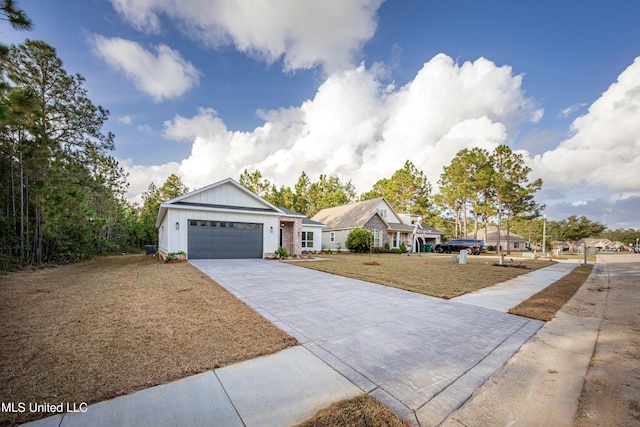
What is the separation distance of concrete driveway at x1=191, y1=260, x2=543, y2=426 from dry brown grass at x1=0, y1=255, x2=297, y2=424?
67 centimetres

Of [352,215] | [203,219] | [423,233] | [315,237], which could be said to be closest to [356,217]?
[352,215]

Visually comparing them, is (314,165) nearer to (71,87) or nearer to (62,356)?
(71,87)

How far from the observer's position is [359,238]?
78.4 feet

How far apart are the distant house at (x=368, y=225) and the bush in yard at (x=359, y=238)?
3.92 ft

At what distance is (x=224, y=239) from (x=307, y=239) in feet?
32.2

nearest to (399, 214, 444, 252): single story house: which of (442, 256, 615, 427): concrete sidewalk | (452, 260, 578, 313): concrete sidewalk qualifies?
(452, 260, 578, 313): concrete sidewalk

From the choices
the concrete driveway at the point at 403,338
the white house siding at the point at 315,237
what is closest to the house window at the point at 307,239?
Answer: the white house siding at the point at 315,237

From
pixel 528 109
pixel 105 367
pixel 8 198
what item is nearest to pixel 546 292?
pixel 105 367

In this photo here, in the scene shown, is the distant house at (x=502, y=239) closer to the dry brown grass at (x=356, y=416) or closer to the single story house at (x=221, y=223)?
the single story house at (x=221, y=223)

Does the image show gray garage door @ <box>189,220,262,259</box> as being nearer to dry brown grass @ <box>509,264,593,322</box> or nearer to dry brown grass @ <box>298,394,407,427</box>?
dry brown grass @ <box>509,264,593,322</box>

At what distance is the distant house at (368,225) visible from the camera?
2616cm

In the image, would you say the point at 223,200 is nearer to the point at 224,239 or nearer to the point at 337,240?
the point at 224,239

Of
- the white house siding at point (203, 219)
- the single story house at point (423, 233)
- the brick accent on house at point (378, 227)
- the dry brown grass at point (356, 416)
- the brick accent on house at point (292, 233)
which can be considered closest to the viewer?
the dry brown grass at point (356, 416)

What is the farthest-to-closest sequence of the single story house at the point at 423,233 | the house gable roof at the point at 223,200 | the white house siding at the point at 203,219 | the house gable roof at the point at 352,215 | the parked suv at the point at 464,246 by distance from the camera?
1. the single story house at the point at 423,233
2. the parked suv at the point at 464,246
3. the house gable roof at the point at 352,215
4. the house gable roof at the point at 223,200
5. the white house siding at the point at 203,219
